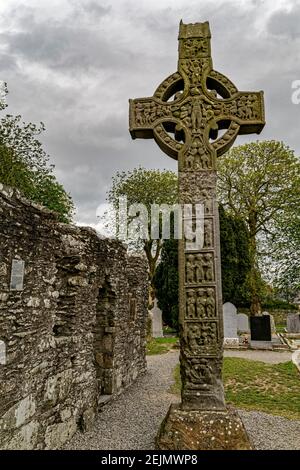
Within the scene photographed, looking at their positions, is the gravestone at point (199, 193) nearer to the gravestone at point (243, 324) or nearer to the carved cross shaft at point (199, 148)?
the carved cross shaft at point (199, 148)

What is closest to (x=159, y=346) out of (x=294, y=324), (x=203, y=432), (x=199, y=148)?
(x=294, y=324)

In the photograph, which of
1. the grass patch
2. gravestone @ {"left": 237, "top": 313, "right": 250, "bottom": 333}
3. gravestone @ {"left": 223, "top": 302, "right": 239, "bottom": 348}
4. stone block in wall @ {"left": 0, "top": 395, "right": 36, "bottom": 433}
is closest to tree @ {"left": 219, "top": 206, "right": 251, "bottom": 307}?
gravestone @ {"left": 237, "top": 313, "right": 250, "bottom": 333}

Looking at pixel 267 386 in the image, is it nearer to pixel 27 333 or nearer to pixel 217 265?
pixel 217 265

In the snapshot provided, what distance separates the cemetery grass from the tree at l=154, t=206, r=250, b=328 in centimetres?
937

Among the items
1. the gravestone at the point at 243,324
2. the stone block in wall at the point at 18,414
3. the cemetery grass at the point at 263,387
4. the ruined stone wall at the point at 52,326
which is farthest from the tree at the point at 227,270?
the stone block in wall at the point at 18,414

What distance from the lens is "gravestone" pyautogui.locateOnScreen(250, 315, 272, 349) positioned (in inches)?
591

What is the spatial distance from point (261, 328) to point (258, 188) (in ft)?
29.8

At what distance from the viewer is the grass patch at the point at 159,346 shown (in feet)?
46.1

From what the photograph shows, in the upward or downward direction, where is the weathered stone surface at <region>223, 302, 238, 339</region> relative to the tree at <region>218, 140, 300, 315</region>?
downward

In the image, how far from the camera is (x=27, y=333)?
151 inches

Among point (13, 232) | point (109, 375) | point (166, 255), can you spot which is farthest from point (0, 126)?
point (13, 232)

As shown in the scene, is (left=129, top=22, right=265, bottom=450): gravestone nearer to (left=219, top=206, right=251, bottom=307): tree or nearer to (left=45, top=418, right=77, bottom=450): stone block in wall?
(left=45, top=418, right=77, bottom=450): stone block in wall

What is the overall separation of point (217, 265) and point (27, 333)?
7.60 feet

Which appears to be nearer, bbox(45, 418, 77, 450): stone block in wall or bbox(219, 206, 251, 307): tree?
bbox(45, 418, 77, 450): stone block in wall
